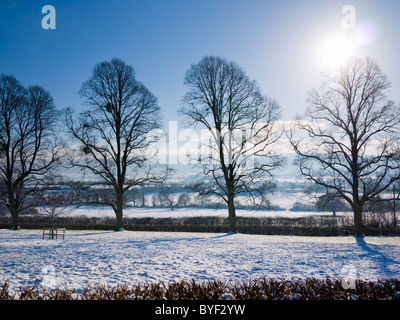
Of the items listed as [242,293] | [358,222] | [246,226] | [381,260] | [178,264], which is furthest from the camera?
[246,226]

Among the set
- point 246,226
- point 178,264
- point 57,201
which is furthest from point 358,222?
point 57,201

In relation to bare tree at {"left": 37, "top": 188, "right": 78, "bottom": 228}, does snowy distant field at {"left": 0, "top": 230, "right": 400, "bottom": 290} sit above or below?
below

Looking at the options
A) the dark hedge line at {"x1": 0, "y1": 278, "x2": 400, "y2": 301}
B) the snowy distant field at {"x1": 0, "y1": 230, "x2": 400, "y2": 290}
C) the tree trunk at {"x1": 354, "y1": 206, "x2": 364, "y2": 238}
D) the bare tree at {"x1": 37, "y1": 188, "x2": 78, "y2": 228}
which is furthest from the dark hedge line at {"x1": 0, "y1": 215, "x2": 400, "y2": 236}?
the dark hedge line at {"x1": 0, "y1": 278, "x2": 400, "y2": 301}

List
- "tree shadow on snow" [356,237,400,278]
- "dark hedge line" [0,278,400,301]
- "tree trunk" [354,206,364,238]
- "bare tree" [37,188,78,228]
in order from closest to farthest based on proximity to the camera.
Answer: "dark hedge line" [0,278,400,301], "tree shadow on snow" [356,237,400,278], "tree trunk" [354,206,364,238], "bare tree" [37,188,78,228]

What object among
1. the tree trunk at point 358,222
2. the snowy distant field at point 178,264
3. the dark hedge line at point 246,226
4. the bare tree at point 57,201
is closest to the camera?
the snowy distant field at point 178,264

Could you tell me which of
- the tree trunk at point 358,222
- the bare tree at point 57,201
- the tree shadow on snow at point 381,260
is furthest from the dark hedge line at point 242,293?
the bare tree at point 57,201

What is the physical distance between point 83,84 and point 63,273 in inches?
692

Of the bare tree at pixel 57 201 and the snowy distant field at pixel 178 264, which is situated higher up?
the bare tree at pixel 57 201

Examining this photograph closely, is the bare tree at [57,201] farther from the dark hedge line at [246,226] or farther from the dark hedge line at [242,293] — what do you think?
the dark hedge line at [242,293]

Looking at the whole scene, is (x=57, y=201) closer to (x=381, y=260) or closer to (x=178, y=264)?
(x=178, y=264)

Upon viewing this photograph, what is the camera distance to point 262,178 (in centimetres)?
1950

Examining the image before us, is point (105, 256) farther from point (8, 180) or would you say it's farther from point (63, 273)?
point (8, 180)

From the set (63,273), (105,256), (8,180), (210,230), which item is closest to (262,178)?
(210,230)

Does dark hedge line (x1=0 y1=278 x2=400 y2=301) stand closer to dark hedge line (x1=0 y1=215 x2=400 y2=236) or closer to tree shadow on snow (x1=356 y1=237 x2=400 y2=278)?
tree shadow on snow (x1=356 y1=237 x2=400 y2=278)
